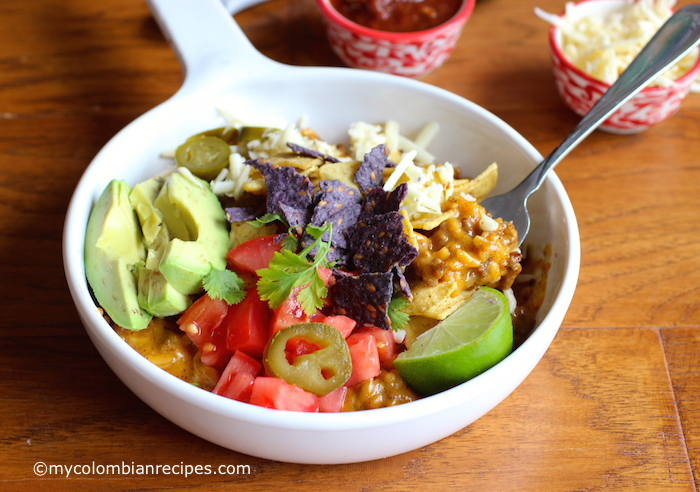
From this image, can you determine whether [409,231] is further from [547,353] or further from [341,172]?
[547,353]

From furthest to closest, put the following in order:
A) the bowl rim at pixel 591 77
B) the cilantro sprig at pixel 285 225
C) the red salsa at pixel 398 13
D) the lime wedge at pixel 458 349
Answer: the red salsa at pixel 398 13 → the bowl rim at pixel 591 77 → the cilantro sprig at pixel 285 225 → the lime wedge at pixel 458 349

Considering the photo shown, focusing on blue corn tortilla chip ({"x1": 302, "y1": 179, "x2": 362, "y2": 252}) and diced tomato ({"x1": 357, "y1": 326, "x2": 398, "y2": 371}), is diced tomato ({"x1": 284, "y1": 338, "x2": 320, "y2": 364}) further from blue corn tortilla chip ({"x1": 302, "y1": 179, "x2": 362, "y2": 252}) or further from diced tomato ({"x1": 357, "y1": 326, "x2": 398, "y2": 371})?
blue corn tortilla chip ({"x1": 302, "y1": 179, "x2": 362, "y2": 252})

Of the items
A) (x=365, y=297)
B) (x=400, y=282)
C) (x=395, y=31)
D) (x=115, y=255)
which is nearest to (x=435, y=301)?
(x=400, y=282)

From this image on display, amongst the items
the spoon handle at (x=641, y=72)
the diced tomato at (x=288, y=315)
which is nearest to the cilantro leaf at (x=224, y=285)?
the diced tomato at (x=288, y=315)

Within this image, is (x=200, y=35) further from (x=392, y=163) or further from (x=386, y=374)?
(x=386, y=374)

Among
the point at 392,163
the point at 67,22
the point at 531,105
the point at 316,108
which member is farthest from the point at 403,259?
the point at 67,22

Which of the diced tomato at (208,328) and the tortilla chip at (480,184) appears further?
the tortilla chip at (480,184)

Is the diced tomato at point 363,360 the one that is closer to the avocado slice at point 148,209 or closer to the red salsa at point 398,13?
the avocado slice at point 148,209
